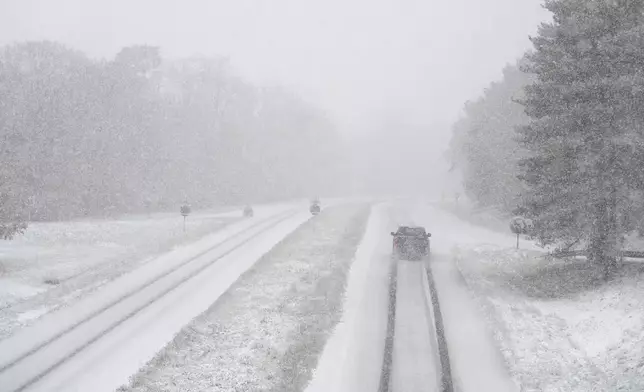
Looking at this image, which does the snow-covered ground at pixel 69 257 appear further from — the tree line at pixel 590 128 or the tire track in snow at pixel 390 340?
the tree line at pixel 590 128

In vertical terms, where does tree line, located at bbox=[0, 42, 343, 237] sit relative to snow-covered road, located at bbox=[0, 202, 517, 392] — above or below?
above

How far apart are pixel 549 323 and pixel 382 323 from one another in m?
5.21

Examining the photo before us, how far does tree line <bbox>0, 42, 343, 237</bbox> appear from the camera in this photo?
4169 cm

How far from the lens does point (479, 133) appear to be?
45.1m

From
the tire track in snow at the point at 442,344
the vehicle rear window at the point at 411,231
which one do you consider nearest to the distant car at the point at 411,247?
the vehicle rear window at the point at 411,231

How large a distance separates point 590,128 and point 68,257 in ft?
77.3

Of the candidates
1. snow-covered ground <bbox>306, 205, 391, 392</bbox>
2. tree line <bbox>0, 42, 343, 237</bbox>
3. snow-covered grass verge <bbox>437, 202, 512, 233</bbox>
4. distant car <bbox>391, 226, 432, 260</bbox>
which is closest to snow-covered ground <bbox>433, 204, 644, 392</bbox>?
distant car <bbox>391, 226, 432, 260</bbox>

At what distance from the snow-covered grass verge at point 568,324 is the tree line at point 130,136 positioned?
67.2ft

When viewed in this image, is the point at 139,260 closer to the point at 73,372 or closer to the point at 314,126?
the point at 73,372

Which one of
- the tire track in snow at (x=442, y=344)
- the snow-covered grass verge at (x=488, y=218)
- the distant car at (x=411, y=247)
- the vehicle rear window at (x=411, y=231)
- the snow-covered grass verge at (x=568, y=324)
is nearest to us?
the tire track in snow at (x=442, y=344)

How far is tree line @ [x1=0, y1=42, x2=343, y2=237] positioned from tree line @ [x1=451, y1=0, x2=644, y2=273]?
2206 centimetres

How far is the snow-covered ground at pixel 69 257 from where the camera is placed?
657 inches

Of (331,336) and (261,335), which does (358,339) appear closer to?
(331,336)

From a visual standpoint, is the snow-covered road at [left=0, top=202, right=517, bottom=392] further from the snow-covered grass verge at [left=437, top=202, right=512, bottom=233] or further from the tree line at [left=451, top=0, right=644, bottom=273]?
the snow-covered grass verge at [left=437, top=202, right=512, bottom=233]
